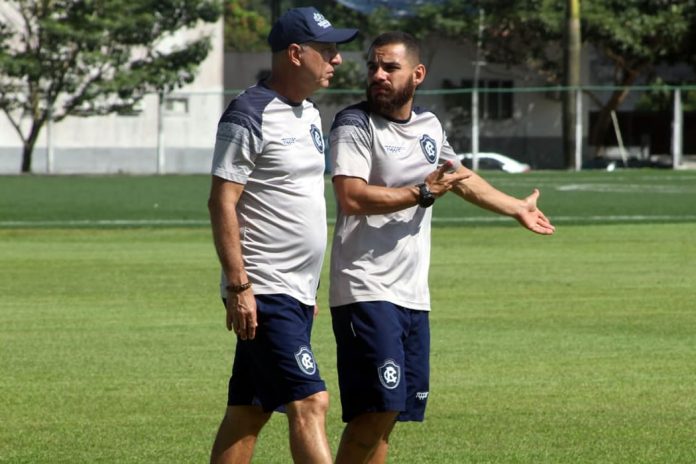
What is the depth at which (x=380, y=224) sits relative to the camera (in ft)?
22.9

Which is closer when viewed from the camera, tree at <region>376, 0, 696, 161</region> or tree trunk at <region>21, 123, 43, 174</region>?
tree trunk at <region>21, 123, 43, 174</region>

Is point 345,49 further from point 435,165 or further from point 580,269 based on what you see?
point 435,165

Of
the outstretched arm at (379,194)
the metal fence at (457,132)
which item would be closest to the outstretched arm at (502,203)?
the outstretched arm at (379,194)

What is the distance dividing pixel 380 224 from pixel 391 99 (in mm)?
523

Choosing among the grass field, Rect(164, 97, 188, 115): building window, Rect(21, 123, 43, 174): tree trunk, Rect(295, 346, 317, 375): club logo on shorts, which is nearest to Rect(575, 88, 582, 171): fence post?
Rect(164, 97, 188, 115): building window

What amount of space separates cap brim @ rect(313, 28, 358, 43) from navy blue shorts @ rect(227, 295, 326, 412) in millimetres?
1045

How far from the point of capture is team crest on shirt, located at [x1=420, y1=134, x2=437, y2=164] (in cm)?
707

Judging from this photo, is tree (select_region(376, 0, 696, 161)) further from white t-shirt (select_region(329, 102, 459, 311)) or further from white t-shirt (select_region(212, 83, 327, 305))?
white t-shirt (select_region(212, 83, 327, 305))

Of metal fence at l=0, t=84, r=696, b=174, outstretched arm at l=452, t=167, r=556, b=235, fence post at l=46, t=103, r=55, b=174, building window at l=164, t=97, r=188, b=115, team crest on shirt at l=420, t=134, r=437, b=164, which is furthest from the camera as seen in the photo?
building window at l=164, t=97, r=188, b=115

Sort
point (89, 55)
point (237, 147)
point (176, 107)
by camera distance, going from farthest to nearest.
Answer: point (176, 107), point (89, 55), point (237, 147)


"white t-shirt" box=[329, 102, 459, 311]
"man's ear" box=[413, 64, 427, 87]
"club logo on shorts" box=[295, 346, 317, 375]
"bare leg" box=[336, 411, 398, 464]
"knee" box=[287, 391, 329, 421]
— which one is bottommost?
Answer: "bare leg" box=[336, 411, 398, 464]

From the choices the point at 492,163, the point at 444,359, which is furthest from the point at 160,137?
the point at 444,359

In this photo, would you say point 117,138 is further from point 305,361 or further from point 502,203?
point 305,361

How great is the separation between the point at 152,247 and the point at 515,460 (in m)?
14.9
